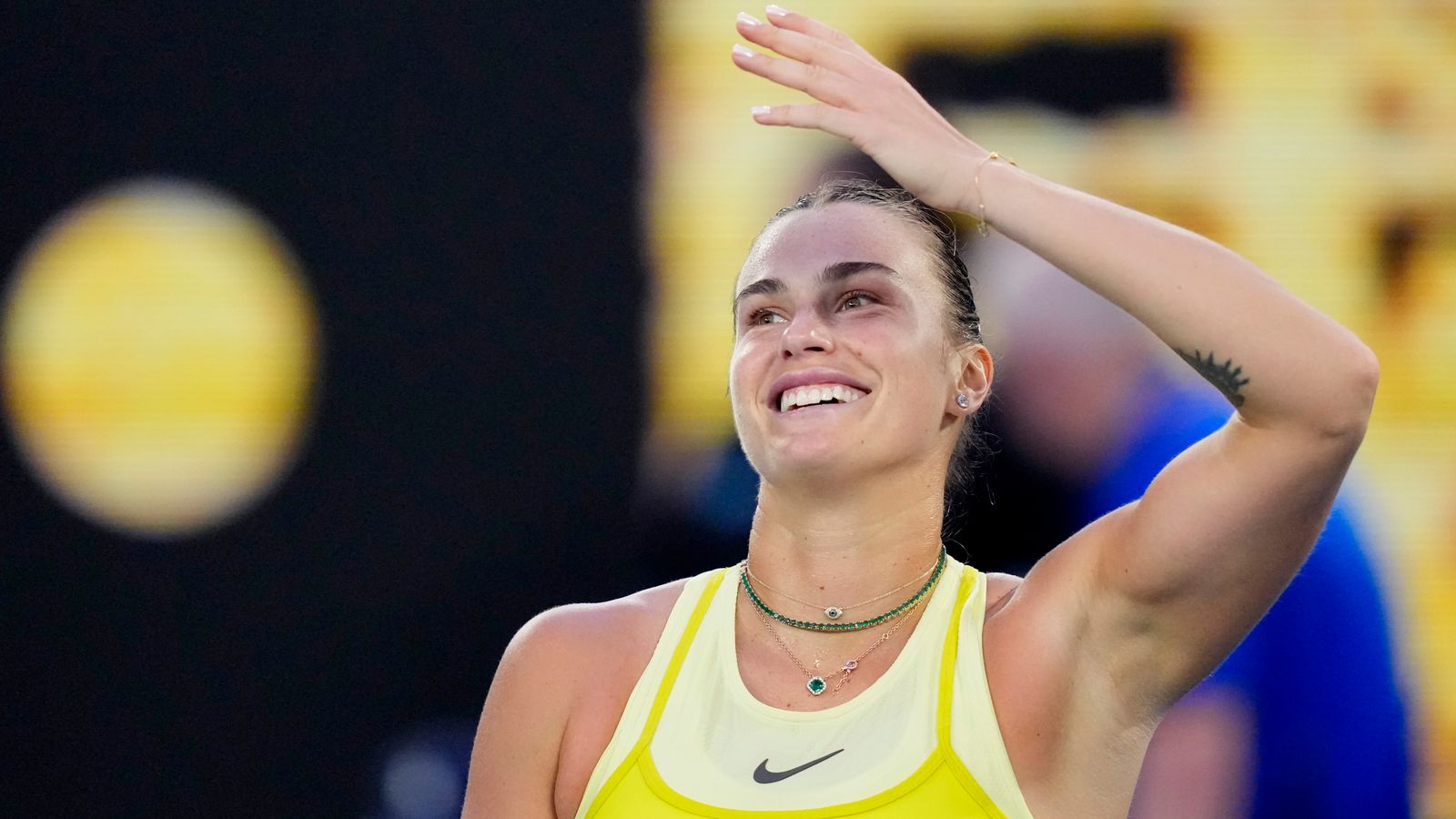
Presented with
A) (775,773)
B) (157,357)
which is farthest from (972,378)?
(157,357)

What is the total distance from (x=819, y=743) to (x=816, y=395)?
392 mm

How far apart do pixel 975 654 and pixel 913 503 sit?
9.0 inches

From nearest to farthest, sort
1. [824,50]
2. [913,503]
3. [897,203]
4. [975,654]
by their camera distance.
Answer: [824,50] → [975,654] → [913,503] → [897,203]

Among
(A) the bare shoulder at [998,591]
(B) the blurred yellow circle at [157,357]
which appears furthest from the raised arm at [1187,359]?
(B) the blurred yellow circle at [157,357]

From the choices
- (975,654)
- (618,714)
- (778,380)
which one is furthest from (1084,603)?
(618,714)

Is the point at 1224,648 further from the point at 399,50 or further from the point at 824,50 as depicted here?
the point at 399,50

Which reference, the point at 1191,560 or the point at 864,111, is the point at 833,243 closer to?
the point at 864,111

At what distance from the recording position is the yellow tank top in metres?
1.57

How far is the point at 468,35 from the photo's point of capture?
2865 mm

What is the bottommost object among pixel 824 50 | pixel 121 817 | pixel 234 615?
pixel 121 817

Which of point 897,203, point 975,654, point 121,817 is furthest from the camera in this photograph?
point 121,817

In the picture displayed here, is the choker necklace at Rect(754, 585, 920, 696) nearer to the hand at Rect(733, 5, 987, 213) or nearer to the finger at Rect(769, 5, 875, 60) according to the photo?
the hand at Rect(733, 5, 987, 213)

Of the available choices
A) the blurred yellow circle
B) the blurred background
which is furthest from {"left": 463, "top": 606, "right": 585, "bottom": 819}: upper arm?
the blurred yellow circle

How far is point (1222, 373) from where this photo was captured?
1.43 meters
